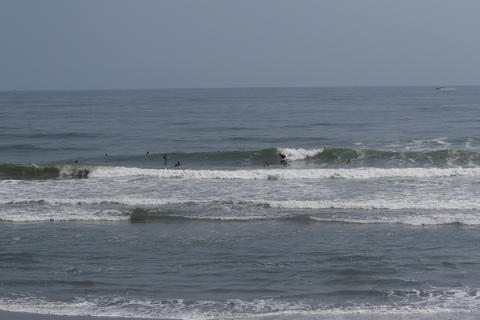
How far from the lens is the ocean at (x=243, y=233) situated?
1162 centimetres

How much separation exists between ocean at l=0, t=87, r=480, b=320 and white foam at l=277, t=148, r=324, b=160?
66mm

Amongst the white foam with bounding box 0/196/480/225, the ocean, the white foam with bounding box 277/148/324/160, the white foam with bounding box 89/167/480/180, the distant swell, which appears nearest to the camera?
the ocean

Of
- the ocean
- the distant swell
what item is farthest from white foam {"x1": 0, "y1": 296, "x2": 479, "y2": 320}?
the distant swell

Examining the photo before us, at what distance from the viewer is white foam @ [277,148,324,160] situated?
3538 cm

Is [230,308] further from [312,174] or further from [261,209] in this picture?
[312,174]

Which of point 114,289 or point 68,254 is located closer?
point 114,289

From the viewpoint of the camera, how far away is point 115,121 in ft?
188

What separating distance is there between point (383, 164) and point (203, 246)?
18723mm

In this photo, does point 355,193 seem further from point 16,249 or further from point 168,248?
point 16,249

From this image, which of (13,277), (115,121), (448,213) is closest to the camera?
(13,277)

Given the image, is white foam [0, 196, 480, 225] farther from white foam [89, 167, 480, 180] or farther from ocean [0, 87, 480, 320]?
white foam [89, 167, 480, 180]

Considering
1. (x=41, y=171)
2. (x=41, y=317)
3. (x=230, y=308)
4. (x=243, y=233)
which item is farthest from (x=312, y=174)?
(x=41, y=317)

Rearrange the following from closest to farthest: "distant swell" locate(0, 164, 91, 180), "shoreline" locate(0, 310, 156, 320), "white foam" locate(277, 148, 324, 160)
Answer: "shoreline" locate(0, 310, 156, 320)
"distant swell" locate(0, 164, 91, 180)
"white foam" locate(277, 148, 324, 160)

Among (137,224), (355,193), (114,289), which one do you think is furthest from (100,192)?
(114,289)
